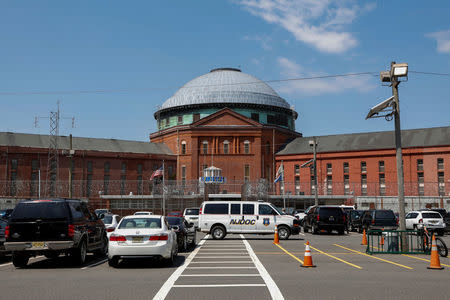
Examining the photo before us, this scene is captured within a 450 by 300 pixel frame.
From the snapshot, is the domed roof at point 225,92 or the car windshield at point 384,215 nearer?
the car windshield at point 384,215

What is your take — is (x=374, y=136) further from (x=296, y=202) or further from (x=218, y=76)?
(x=218, y=76)

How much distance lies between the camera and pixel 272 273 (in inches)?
527

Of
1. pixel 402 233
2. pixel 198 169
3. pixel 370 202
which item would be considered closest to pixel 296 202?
pixel 370 202

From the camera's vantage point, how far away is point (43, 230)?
1489 cm

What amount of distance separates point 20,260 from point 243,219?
1477cm

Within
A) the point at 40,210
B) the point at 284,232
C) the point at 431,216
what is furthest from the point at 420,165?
the point at 40,210

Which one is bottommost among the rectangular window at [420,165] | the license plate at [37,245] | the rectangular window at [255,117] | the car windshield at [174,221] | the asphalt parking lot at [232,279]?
the asphalt parking lot at [232,279]

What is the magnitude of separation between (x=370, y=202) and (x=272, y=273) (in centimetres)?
5886

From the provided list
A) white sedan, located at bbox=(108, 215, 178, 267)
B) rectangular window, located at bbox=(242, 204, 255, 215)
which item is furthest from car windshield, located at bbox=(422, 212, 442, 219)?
white sedan, located at bbox=(108, 215, 178, 267)

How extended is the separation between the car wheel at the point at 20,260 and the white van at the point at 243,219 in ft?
45.0

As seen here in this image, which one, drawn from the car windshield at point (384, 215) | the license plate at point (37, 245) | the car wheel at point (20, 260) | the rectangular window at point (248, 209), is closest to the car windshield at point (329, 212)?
the car windshield at point (384, 215)

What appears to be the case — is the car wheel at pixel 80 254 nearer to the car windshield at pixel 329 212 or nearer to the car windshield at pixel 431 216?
the car windshield at pixel 329 212

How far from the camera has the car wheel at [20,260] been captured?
1516cm

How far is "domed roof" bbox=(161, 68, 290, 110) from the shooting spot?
293ft
